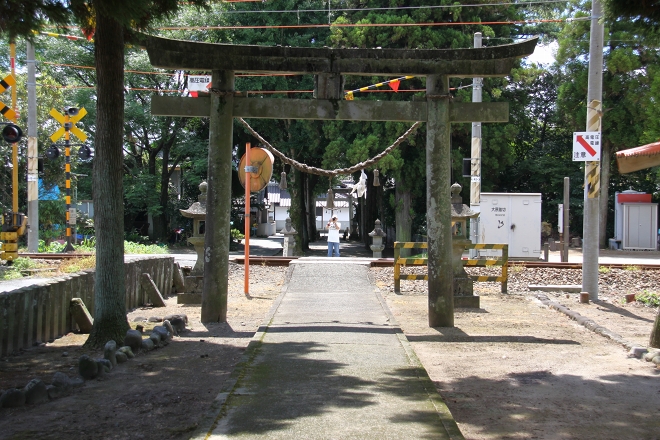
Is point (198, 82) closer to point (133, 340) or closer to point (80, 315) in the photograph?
→ point (80, 315)

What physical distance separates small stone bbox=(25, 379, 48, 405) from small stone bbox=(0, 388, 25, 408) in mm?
49

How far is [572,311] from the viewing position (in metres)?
11.8

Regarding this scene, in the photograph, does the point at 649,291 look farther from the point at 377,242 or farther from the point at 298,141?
the point at 298,141

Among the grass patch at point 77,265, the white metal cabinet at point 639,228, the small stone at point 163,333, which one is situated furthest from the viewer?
the white metal cabinet at point 639,228

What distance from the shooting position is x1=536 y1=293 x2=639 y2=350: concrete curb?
29.5ft

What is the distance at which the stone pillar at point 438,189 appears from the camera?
968 centimetres

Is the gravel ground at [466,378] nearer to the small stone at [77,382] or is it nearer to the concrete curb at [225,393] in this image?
the small stone at [77,382]

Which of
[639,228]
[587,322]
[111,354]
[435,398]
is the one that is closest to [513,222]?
[639,228]

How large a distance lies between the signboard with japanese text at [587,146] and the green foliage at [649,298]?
109 inches

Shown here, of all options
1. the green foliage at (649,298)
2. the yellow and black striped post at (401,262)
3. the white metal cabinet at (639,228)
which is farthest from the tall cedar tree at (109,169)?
the white metal cabinet at (639,228)

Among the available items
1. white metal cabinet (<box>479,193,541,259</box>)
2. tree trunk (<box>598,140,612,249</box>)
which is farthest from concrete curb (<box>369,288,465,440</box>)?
tree trunk (<box>598,140,612,249</box>)

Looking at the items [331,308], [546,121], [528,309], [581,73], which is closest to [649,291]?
[528,309]

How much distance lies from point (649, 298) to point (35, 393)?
11.2 metres

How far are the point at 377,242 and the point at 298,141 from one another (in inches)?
278
